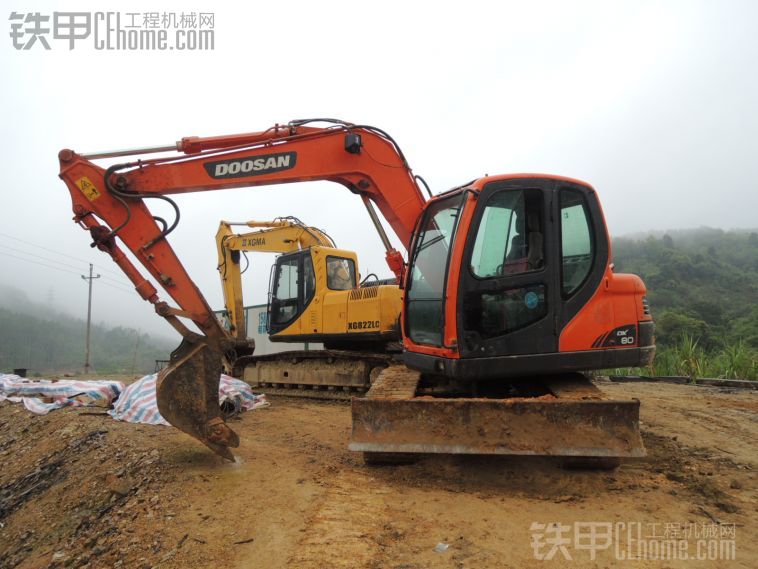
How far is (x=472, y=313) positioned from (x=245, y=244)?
7.06 m

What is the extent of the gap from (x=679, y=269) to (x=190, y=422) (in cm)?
4152

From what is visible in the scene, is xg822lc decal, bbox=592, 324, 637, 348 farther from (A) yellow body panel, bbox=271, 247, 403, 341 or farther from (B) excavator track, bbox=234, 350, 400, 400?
(B) excavator track, bbox=234, 350, 400, 400

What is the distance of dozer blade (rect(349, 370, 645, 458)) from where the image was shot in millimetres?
3312

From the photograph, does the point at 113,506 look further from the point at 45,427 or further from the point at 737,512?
the point at 737,512

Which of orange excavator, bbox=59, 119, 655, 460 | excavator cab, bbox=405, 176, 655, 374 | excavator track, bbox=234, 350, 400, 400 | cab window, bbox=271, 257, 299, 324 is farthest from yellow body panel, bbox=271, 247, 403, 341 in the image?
excavator cab, bbox=405, 176, 655, 374

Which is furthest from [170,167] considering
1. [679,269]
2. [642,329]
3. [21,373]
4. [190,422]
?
[679,269]

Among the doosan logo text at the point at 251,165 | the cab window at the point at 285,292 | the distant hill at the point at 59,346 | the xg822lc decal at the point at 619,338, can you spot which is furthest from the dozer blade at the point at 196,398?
→ the distant hill at the point at 59,346

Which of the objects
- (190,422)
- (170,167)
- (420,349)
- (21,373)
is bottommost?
(21,373)

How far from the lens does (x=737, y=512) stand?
3.05 meters

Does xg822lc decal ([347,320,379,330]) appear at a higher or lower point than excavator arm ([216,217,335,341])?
lower

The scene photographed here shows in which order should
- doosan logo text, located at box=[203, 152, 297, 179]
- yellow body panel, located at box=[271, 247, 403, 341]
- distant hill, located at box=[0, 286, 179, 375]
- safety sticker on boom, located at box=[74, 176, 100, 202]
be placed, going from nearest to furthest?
safety sticker on boom, located at box=[74, 176, 100, 202] → doosan logo text, located at box=[203, 152, 297, 179] → yellow body panel, located at box=[271, 247, 403, 341] → distant hill, located at box=[0, 286, 179, 375]

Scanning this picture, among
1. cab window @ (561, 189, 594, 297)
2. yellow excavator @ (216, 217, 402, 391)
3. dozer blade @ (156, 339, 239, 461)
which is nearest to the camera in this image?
dozer blade @ (156, 339, 239, 461)

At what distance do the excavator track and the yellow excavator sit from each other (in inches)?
0.6

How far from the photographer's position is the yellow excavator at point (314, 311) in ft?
25.0
